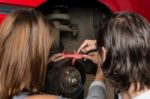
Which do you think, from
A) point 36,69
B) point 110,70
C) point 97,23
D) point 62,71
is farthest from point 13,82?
point 97,23

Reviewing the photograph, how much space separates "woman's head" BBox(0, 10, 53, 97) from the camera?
2.13 m

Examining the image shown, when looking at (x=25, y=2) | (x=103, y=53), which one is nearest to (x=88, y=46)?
(x=103, y=53)

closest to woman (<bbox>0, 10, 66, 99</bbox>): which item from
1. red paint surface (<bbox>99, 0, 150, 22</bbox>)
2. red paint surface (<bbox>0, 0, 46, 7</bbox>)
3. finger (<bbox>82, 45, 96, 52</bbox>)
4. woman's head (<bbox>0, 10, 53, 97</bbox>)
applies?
woman's head (<bbox>0, 10, 53, 97</bbox>)

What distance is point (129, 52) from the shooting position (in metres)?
2.10

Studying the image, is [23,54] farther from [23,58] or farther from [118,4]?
[118,4]

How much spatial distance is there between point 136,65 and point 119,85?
0.15m

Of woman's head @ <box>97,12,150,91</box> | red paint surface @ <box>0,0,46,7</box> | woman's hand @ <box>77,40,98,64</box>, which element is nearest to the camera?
woman's head @ <box>97,12,150,91</box>

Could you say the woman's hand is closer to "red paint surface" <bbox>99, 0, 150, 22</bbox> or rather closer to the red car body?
the red car body

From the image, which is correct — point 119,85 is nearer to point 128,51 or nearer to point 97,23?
point 128,51

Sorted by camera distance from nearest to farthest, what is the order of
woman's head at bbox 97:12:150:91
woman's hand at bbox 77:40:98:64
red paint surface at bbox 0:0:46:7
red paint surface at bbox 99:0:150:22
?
woman's head at bbox 97:12:150:91, woman's hand at bbox 77:40:98:64, red paint surface at bbox 0:0:46:7, red paint surface at bbox 99:0:150:22

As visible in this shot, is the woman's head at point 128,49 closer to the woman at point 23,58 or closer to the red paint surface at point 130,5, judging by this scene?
the woman at point 23,58

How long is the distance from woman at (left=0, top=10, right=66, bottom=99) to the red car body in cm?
119

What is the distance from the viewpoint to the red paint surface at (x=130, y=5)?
12.2 ft

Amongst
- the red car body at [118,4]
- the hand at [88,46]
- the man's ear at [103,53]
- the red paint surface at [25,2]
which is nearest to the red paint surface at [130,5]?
the red car body at [118,4]
